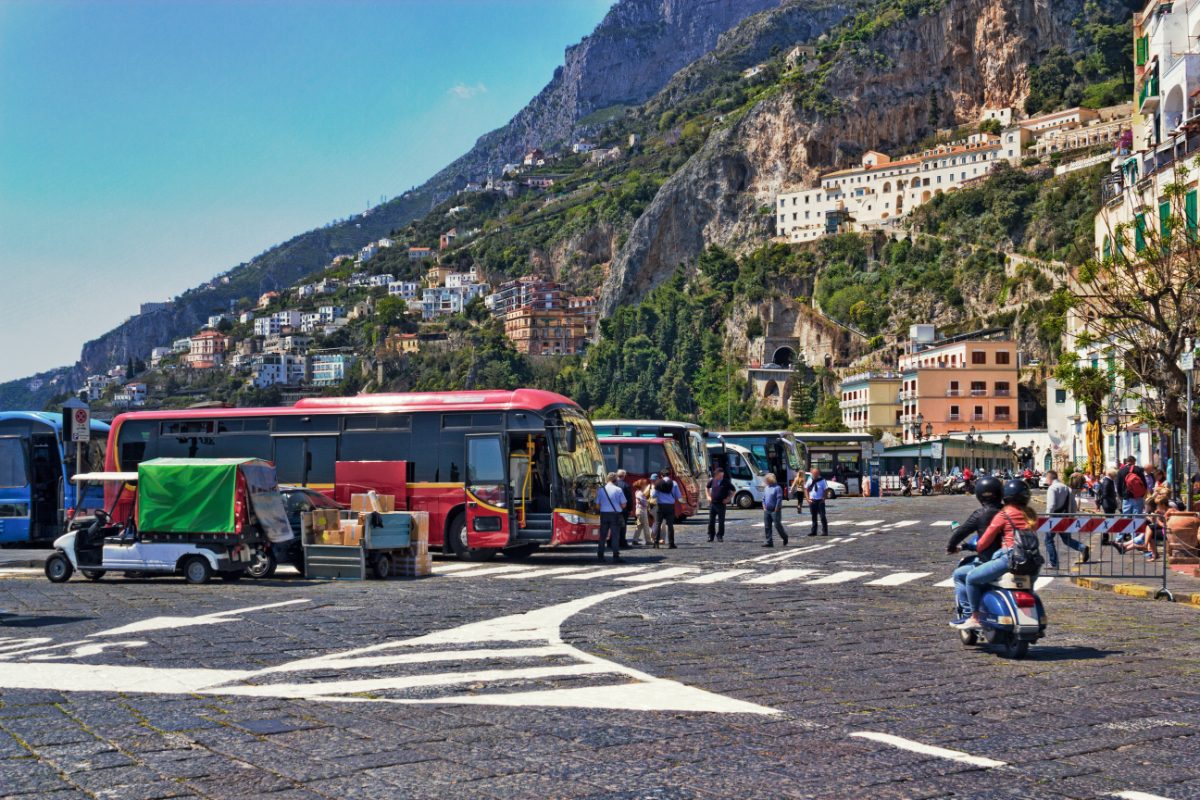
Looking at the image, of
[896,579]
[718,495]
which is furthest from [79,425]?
[896,579]

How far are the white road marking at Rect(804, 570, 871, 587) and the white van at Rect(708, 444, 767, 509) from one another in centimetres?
2787

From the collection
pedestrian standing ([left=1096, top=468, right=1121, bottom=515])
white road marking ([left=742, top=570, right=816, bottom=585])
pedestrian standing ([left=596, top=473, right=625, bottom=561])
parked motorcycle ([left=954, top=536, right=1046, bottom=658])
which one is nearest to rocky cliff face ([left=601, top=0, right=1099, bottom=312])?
pedestrian standing ([left=1096, top=468, right=1121, bottom=515])

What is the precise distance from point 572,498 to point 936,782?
1666cm

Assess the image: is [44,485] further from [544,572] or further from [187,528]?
[544,572]

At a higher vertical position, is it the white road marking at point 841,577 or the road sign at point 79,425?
the road sign at point 79,425

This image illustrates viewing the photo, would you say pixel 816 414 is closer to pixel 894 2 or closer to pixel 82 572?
pixel 894 2

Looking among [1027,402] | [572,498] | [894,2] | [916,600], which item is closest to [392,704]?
[916,600]

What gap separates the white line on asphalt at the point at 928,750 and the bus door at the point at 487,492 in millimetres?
14960

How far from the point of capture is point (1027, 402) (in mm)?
103062

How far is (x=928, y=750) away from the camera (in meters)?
6.97

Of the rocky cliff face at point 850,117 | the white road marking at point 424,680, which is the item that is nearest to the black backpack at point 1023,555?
the white road marking at point 424,680

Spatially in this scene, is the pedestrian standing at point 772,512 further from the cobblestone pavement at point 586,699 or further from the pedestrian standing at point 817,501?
the cobblestone pavement at point 586,699

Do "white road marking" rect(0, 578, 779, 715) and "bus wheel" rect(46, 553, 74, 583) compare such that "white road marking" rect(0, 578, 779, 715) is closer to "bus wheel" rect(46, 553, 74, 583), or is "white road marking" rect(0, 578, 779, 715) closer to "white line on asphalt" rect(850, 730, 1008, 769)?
"white line on asphalt" rect(850, 730, 1008, 769)

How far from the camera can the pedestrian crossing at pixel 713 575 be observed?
17750mm
